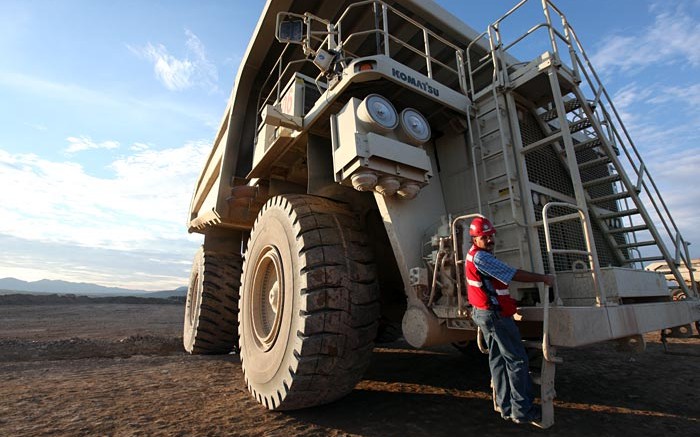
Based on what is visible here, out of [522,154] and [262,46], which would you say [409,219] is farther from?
[262,46]

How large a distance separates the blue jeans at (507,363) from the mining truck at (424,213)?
0.36 ft

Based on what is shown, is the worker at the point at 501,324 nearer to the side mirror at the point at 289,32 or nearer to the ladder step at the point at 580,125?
the ladder step at the point at 580,125

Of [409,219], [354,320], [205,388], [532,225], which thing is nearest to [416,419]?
[354,320]

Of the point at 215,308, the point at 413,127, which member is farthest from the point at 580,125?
the point at 215,308

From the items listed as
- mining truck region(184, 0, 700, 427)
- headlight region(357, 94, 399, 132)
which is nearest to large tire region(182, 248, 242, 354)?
mining truck region(184, 0, 700, 427)

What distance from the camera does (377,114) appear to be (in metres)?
3.00

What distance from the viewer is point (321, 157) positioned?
13.0 ft

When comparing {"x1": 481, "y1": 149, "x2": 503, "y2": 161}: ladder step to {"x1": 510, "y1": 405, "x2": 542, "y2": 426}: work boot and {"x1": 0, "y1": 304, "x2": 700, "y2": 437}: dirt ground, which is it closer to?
{"x1": 510, "y1": 405, "x2": 542, "y2": 426}: work boot

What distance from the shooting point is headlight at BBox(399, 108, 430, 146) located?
3.13 m

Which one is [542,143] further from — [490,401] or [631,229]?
[490,401]

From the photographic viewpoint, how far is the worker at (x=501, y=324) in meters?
2.21

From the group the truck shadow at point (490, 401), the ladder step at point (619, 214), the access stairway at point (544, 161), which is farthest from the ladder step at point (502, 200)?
the truck shadow at point (490, 401)

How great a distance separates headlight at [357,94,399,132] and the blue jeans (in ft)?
5.02

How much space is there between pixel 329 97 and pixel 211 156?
4.60 metres
